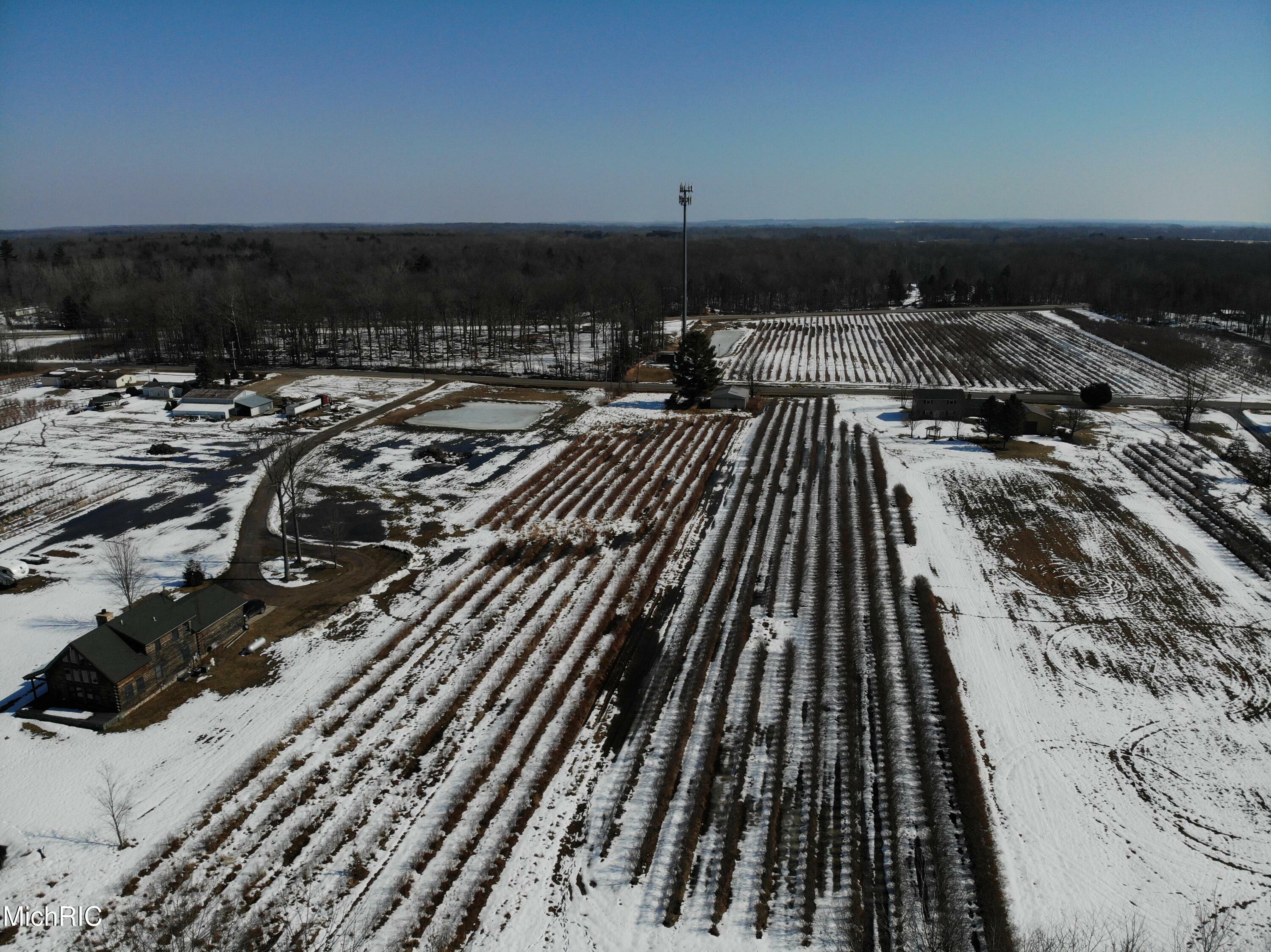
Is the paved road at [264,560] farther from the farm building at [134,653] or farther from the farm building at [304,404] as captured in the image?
the farm building at [304,404]

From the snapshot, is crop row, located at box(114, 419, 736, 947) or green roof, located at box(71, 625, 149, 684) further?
green roof, located at box(71, 625, 149, 684)

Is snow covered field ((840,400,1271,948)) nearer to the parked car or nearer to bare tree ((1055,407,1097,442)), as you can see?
bare tree ((1055,407,1097,442))

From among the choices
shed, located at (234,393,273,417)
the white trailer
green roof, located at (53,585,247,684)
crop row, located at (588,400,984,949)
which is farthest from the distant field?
green roof, located at (53,585,247,684)

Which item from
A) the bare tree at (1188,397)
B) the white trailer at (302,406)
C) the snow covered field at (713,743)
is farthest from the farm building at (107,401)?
the bare tree at (1188,397)

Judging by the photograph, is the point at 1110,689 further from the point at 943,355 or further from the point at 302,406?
the point at 943,355

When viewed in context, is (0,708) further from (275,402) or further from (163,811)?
(275,402)


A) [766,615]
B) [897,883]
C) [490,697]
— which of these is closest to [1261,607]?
[766,615]

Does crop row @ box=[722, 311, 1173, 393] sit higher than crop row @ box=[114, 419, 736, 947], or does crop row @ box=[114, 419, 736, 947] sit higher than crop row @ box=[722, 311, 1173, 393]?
crop row @ box=[722, 311, 1173, 393]
